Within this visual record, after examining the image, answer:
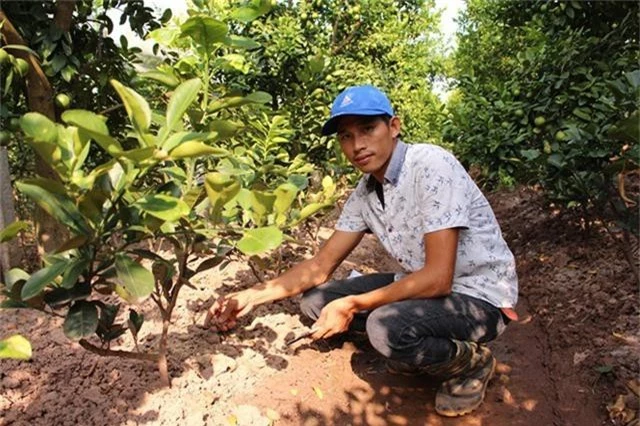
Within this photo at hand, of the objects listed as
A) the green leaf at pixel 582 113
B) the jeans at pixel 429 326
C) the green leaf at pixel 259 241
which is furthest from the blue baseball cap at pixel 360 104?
the green leaf at pixel 582 113

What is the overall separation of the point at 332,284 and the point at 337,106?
0.92m

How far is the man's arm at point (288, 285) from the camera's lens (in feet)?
7.11

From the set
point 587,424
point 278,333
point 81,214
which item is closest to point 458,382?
point 587,424

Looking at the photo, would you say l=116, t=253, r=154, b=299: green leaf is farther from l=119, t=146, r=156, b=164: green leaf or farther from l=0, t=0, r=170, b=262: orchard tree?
l=0, t=0, r=170, b=262: orchard tree

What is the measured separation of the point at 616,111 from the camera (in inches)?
97.3

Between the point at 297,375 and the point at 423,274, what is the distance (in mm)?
663

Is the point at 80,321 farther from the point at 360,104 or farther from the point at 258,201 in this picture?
the point at 360,104

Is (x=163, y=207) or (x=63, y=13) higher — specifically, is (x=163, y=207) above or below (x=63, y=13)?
below

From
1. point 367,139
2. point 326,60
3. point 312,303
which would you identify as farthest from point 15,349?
point 326,60

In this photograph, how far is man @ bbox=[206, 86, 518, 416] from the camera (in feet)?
6.71

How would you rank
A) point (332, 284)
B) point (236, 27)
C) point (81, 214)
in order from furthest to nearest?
1. point (236, 27)
2. point (332, 284)
3. point (81, 214)

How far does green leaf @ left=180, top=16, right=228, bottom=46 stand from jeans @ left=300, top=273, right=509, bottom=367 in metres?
1.18

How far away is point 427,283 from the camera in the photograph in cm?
→ 202

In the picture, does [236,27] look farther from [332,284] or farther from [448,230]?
[448,230]
